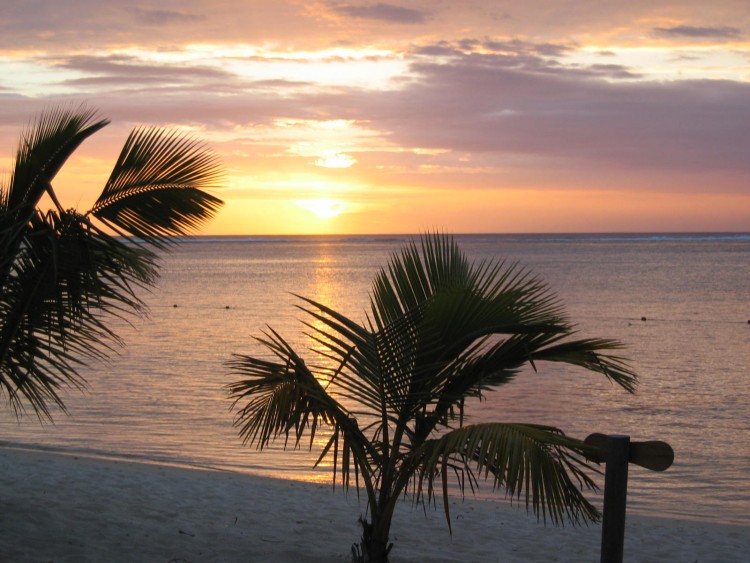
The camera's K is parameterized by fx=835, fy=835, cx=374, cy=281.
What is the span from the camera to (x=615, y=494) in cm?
415

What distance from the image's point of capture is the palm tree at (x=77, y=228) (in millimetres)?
5352

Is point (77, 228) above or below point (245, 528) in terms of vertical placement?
above

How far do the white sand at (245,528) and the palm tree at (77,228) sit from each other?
1543 millimetres

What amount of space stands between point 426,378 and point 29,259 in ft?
8.95

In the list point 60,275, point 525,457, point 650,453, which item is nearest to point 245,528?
point 60,275

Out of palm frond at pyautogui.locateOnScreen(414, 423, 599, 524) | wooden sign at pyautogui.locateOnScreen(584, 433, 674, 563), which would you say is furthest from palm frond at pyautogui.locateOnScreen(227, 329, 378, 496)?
wooden sign at pyautogui.locateOnScreen(584, 433, 674, 563)

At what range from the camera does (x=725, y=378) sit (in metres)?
18.2

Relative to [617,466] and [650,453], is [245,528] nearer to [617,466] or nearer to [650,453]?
[617,466]

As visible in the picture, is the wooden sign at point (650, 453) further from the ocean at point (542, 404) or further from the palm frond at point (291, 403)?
the ocean at point (542, 404)

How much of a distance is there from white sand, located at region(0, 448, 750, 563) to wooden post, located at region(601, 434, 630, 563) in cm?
269

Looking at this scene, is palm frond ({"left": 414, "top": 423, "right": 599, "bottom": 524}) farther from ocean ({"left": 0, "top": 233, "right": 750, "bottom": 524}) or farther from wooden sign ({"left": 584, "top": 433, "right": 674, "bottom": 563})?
ocean ({"left": 0, "top": 233, "right": 750, "bottom": 524})

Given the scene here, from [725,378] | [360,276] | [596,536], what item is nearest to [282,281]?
[360,276]

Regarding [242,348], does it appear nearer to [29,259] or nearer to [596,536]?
[596,536]

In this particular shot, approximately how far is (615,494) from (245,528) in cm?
402
